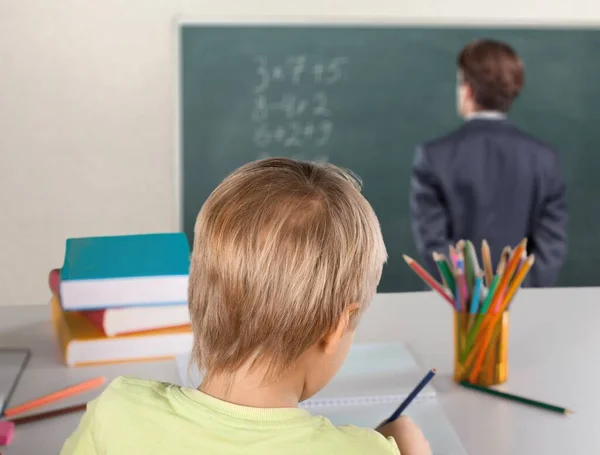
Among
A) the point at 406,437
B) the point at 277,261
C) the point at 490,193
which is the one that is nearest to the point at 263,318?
the point at 277,261

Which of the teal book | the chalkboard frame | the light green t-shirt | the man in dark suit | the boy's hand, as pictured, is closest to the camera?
the light green t-shirt

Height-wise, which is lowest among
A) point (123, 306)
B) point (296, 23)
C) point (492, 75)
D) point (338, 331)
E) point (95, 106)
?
point (123, 306)

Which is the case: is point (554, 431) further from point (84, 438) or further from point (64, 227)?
point (64, 227)

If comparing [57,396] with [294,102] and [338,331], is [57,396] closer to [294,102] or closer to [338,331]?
[338,331]

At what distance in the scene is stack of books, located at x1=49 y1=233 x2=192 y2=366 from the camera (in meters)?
1.44

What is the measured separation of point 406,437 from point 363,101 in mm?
2483

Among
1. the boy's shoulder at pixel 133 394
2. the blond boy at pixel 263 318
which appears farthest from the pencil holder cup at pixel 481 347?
the boy's shoulder at pixel 133 394

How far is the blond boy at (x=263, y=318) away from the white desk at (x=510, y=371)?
0.28 m

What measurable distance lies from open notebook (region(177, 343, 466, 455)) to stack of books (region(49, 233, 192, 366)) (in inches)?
2.6

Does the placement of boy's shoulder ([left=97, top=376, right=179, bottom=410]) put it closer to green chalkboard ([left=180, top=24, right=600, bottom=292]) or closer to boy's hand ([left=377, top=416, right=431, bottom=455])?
boy's hand ([left=377, top=416, right=431, bottom=455])

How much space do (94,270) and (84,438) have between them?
0.51 metres

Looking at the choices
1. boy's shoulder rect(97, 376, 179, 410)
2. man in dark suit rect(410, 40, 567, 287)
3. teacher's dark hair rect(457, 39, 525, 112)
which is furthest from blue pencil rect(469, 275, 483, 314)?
teacher's dark hair rect(457, 39, 525, 112)

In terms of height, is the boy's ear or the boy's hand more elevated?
the boy's ear

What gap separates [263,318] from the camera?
0.94 meters
